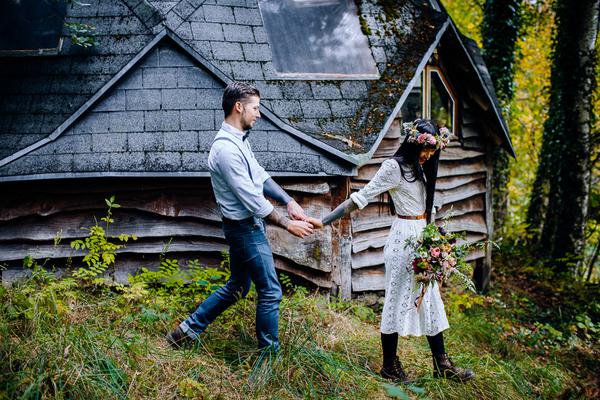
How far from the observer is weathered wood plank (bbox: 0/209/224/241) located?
602 centimetres

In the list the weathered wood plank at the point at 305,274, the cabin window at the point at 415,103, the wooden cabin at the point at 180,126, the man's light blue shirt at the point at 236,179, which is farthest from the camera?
the cabin window at the point at 415,103

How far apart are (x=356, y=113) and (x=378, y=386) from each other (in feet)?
10.4

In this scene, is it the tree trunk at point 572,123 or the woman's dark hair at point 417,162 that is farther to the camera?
the tree trunk at point 572,123

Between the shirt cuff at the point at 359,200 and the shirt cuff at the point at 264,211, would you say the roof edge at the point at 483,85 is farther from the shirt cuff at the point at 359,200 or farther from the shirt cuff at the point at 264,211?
the shirt cuff at the point at 264,211

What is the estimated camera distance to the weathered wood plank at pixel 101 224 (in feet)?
19.8

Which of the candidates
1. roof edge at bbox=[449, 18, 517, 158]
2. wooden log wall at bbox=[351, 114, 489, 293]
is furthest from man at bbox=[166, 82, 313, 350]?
roof edge at bbox=[449, 18, 517, 158]

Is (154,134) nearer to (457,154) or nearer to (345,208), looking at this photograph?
(345,208)

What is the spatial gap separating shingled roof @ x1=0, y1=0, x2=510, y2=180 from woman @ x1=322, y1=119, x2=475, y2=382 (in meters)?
1.41

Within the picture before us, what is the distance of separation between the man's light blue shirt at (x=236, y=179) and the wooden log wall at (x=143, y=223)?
5.62 feet

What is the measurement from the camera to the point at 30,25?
679cm

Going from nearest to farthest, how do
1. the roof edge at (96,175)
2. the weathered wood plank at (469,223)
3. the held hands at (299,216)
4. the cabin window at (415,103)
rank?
the held hands at (299,216) → the roof edge at (96,175) → the cabin window at (415,103) → the weathered wood plank at (469,223)

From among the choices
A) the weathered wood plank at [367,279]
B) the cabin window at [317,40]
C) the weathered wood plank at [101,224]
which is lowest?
the weathered wood plank at [367,279]

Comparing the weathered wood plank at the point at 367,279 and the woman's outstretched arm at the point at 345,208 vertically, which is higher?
the woman's outstretched arm at the point at 345,208

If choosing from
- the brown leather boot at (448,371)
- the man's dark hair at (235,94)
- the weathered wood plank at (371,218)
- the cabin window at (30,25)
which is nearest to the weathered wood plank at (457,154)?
the weathered wood plank at (371,218)
